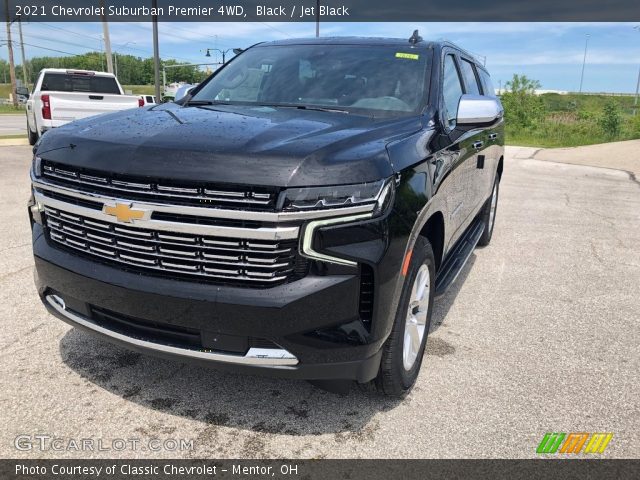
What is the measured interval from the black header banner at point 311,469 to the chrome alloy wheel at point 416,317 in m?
0.58

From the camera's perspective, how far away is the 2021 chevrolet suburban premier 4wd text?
2.29 m

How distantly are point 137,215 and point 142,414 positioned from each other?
1055 millimetres

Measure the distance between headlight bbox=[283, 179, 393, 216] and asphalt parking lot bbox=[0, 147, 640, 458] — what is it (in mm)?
1152

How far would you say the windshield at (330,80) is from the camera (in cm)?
352

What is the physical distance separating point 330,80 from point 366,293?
6.07 ft

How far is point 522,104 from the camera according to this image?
37250 mm

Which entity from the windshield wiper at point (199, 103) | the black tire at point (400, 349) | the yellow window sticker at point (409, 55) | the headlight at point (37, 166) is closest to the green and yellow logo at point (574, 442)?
the black tire at point (400, 349)

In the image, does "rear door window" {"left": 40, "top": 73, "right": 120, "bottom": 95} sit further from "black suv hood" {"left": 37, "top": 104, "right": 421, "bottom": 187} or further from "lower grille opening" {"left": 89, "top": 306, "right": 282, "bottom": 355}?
"lower grille opening" {"left": 89, "top": 306, "right": 282, "bottom": 355}

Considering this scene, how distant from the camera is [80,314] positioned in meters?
2.81

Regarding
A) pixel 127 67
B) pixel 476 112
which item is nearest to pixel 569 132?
pixel 476 112

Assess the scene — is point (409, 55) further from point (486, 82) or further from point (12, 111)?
point (12, 111)

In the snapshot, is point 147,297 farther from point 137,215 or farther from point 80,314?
point 80,314

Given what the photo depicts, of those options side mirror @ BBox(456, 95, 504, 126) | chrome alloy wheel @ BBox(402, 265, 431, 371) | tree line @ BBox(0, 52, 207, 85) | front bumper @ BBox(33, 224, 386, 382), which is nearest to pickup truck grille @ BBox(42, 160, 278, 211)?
front bumper @ BBox(33, 224, 386, 382)

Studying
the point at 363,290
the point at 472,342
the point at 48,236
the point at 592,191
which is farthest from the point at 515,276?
the point at 592,191
